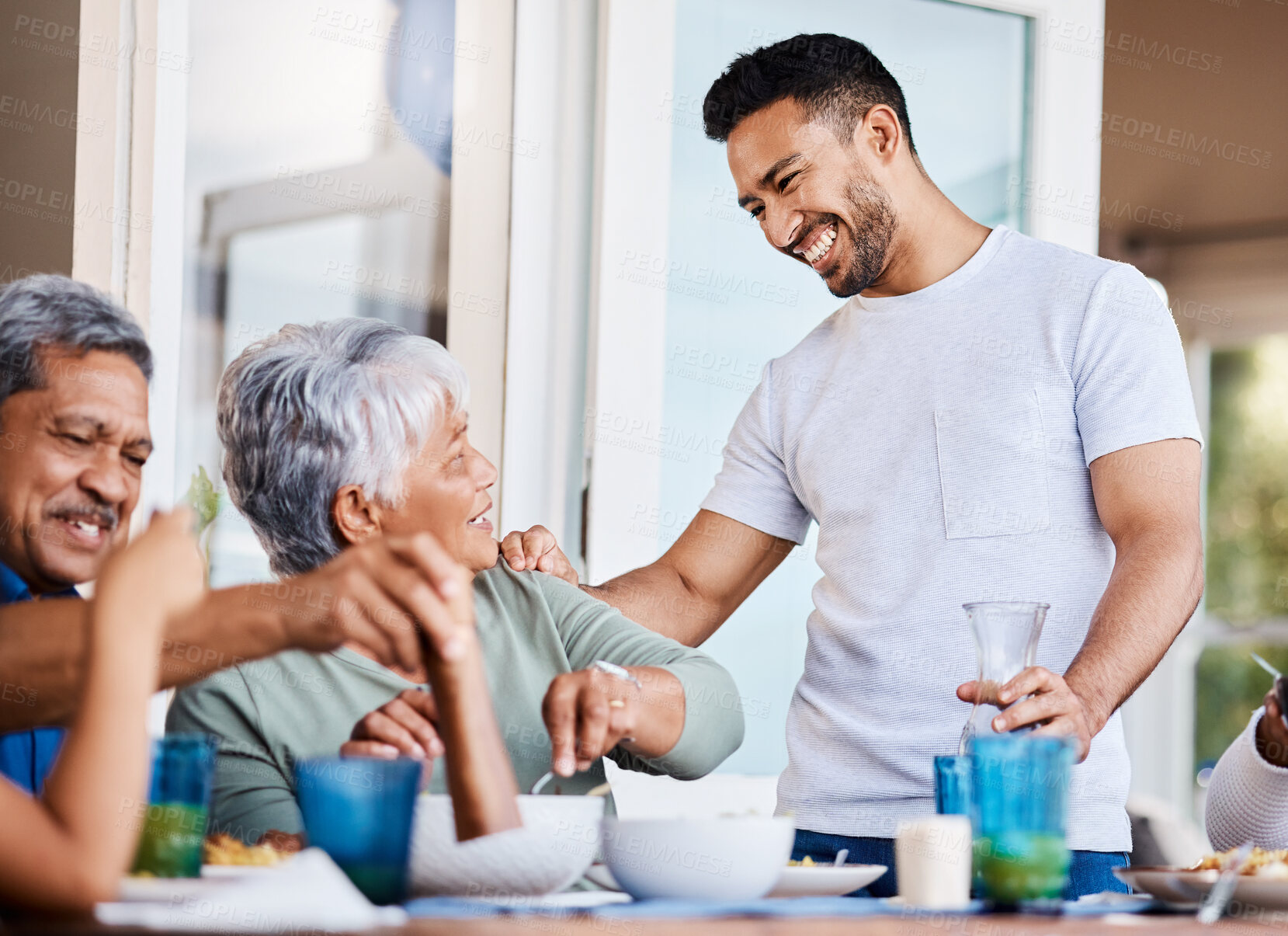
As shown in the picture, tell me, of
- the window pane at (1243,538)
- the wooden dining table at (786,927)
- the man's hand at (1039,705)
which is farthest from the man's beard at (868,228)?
the window pane at (1243,538)

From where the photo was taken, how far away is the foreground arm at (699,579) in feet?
7.61

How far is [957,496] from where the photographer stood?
209 cm

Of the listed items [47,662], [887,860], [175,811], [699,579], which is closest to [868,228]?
[699,579]

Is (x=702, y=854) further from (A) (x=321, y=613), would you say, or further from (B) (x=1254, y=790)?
(B) (x=1254, y=790)

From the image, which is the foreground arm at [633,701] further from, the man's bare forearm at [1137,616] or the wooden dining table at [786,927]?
the man's bare forearm at [1137,616]

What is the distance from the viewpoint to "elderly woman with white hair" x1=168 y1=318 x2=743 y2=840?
1.57 m

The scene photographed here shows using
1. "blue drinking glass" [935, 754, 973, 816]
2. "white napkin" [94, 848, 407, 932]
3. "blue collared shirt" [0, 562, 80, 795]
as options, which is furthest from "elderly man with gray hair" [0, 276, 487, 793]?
"blue drinking glass" [935, 754, 973, 816]

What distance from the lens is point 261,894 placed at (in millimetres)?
834

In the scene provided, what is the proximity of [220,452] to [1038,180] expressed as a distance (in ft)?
6.06

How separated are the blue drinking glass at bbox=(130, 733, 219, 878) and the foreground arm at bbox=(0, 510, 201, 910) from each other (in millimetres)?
65

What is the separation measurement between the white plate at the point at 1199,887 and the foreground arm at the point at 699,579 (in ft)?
4.00

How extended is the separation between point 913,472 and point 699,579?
0.45m

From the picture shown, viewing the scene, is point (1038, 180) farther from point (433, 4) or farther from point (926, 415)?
point (433, 4)

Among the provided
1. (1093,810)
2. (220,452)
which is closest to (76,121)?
(220,452)
